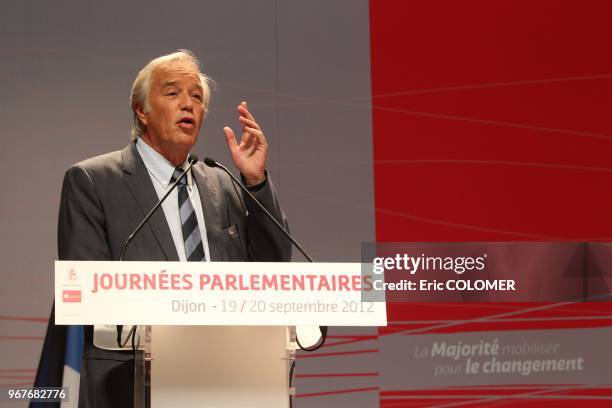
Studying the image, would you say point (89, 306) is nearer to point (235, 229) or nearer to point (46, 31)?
point (235, 229)

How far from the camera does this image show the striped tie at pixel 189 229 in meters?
3.16

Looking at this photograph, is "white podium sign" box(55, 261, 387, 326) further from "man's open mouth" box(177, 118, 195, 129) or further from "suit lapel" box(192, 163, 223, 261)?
"man's open mouth" box(177, 118, 195, 129)

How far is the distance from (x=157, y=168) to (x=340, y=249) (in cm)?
169

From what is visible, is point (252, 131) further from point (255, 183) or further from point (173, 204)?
point (173, 204)

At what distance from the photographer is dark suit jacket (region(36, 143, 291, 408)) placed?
10.3ft

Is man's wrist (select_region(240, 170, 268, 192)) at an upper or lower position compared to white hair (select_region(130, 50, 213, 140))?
lower

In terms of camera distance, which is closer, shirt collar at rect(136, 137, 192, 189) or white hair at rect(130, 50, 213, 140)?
shirt collar at rect(136, 137, 192, 189)

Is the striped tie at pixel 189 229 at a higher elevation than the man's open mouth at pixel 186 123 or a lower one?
lower

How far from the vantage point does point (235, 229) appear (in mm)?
3307

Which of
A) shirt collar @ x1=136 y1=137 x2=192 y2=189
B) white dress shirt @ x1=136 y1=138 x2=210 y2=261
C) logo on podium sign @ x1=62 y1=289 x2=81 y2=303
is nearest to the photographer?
logo on podium sign @ x1=62 y1=289 x2=81 y2=303

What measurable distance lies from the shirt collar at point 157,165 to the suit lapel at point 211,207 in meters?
0.09

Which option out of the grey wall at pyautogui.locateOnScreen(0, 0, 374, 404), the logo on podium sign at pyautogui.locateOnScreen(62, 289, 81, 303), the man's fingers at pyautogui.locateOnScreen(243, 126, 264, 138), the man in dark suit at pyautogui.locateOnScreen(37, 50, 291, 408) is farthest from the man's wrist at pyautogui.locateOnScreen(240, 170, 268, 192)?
the grey wall at pyautogui.locateOnScreen(0, 0, 374, 404)

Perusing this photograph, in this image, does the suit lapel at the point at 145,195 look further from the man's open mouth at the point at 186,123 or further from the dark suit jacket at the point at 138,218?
the man's open mouth at the point at 186,123

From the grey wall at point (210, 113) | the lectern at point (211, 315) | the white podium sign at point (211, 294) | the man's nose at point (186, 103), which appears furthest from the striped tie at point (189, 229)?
the grey wall at point (210, 113)
